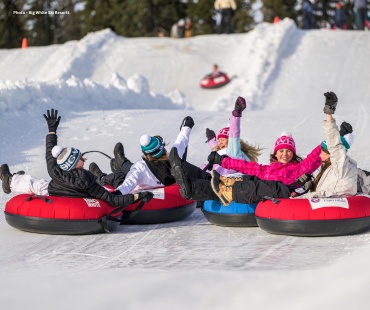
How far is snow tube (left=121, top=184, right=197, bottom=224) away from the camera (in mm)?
7543

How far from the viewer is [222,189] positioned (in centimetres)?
720

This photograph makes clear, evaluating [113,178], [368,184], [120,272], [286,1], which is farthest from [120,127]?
[286,1]

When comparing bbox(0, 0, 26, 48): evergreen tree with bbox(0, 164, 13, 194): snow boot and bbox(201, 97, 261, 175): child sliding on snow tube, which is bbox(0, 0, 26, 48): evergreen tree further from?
bbox(201, 97, 261, 175): child sliding on snow tube

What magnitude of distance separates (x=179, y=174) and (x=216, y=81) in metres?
14.3

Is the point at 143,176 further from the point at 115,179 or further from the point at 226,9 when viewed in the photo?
the point at 226,9

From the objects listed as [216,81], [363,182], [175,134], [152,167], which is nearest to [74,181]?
[152,167]

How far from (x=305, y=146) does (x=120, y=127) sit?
3.08m

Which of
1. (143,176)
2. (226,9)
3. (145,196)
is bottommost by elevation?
(145,196)

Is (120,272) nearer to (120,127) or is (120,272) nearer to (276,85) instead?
(120,127)

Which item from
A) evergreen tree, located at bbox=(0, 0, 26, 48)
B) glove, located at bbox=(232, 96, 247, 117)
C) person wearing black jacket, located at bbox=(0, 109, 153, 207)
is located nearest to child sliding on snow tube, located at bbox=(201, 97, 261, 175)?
glove, located at bbox=(232, 96, 247, 117)

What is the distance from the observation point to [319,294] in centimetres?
435

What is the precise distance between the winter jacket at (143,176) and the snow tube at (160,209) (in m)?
0.14

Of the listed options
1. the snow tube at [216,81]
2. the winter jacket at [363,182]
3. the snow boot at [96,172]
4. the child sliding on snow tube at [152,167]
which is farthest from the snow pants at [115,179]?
the snow tube at [216,81]

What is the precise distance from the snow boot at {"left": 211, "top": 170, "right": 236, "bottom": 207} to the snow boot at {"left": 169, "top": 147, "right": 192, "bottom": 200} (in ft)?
0.78
